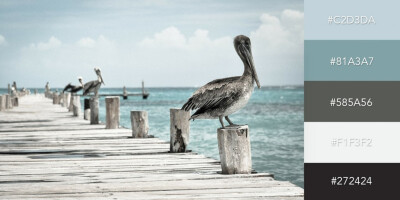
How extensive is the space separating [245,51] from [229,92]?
0.62 metres

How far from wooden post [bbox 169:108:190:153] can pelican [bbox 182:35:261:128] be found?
241 centimetres

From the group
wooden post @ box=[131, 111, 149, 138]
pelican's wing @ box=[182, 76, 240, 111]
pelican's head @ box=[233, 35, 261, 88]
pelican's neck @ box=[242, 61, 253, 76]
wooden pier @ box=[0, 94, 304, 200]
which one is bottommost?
wooden pier @ box=[0, 94, 304, 200]

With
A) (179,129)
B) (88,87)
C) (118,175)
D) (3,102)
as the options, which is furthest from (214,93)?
(3,102)

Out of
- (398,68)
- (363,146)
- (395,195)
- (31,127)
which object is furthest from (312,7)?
(31,127)

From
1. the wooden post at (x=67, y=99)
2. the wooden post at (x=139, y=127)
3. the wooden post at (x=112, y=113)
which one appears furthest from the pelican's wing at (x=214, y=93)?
the wooden post at (x=67, y=99)

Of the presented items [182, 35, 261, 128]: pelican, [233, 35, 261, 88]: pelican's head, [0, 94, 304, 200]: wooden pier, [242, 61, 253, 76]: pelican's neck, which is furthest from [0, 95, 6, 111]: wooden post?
[242, 61, 253, 76]: pelican's neck

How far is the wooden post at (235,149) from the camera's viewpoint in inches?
295

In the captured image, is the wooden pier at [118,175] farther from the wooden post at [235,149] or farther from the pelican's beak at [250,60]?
the pelican's beak at [250,60]

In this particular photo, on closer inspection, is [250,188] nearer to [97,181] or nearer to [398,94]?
[97,181]

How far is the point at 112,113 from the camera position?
640 inches

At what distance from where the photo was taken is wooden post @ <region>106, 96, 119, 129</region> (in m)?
16.0

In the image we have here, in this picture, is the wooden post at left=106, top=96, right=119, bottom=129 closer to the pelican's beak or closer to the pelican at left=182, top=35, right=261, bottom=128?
the pelican at left=182, top=35, right=261, bottom=128

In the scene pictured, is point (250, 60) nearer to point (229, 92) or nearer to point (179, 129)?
point (229, 92)

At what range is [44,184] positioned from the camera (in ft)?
23.9
